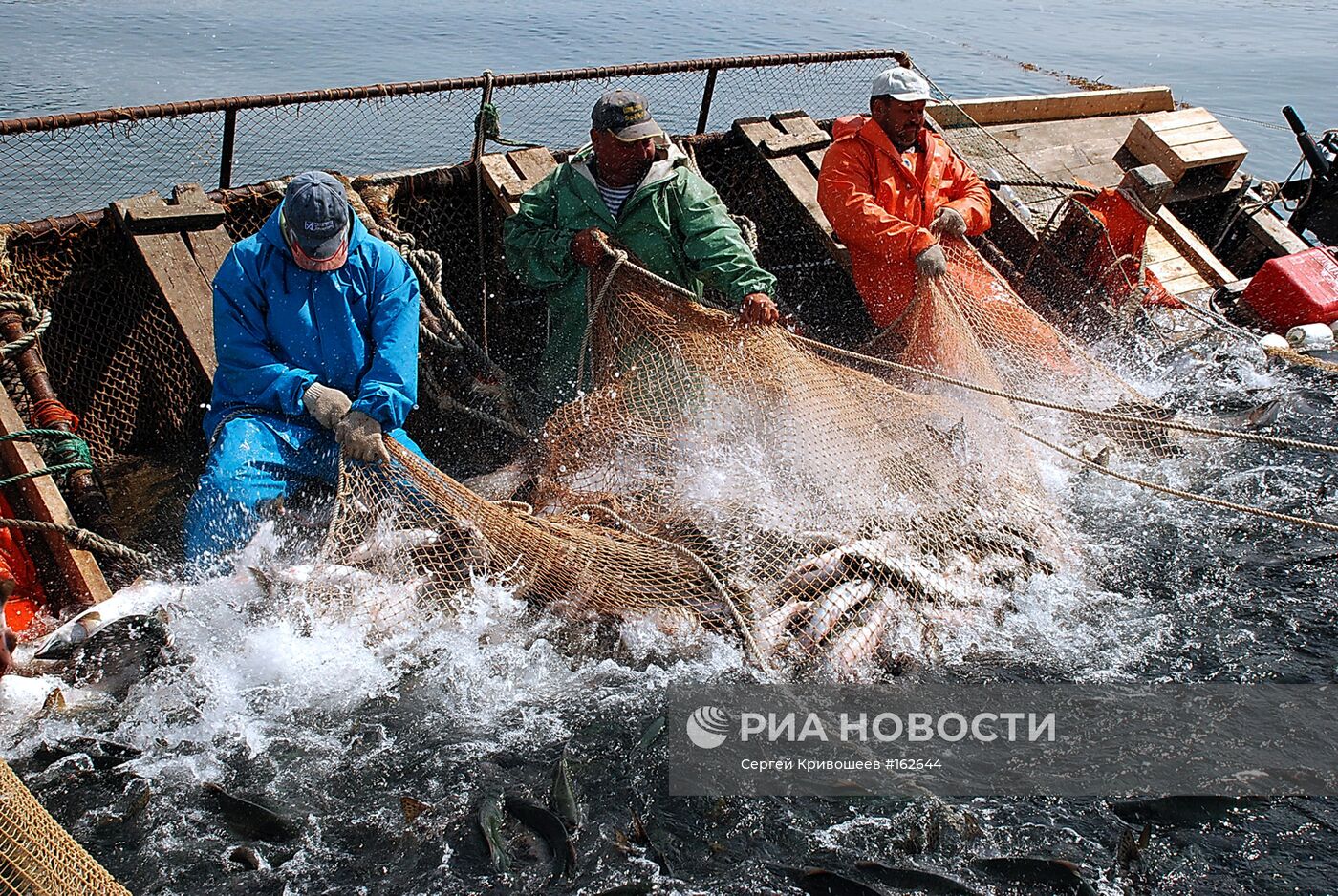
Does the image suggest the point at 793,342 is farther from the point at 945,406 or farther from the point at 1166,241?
the point at 1166,241

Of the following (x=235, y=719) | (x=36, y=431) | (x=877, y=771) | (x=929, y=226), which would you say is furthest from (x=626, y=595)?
(x=929, y=226)

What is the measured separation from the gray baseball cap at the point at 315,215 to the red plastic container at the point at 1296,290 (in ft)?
21.9

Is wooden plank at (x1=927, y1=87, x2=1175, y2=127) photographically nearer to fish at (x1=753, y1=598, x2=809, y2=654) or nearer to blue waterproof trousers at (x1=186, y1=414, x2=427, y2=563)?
fish at (x1=753, y1=598, x2=809, y2=654)

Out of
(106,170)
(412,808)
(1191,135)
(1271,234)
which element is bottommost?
(106,170)

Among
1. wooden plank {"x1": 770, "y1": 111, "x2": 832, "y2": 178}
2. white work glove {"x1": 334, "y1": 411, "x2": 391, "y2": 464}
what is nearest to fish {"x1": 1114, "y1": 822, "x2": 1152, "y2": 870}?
white work glove {"x1": 334, "y1": 411, "x2": 391, "y2": 464}

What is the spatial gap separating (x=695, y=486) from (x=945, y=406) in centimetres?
160

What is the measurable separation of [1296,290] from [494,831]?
7.04 m

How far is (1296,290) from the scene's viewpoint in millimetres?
7762

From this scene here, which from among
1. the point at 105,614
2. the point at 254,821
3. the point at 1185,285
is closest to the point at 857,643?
the point at 254,821

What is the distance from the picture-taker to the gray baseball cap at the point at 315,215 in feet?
15.6

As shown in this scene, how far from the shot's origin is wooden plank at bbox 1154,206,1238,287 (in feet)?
27.7

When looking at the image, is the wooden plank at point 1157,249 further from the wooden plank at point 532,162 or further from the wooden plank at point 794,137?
the wooden plank at point 532,162

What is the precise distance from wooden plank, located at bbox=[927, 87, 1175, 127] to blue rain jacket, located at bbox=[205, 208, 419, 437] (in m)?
5.73

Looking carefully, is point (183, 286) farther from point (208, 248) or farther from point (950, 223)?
point (950, 223)
